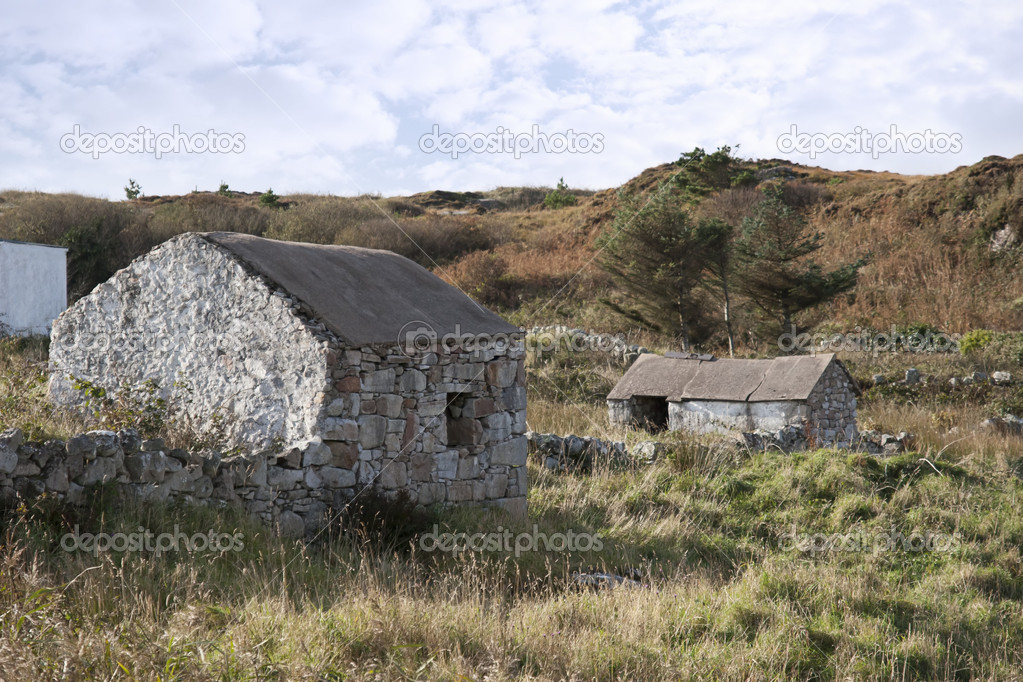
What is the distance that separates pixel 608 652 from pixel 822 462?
7267 millimetres

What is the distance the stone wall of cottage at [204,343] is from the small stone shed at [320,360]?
0.02 metres

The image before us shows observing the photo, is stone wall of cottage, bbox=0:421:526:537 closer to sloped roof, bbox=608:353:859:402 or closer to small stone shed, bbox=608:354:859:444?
small stone shed, bbox=608:354:859:444

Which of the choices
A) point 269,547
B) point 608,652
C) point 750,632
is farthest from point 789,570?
point 269,547

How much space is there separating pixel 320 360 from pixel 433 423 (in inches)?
56.5

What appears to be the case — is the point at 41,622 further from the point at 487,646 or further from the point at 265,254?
the point at 265,254

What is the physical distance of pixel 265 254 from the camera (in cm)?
829

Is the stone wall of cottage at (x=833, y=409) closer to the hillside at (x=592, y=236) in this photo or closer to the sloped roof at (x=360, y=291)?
the hillside at (x=592, y=236)

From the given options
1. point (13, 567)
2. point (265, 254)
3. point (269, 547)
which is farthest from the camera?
point (265, 254)

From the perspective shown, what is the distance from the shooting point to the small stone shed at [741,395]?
48.5 ft

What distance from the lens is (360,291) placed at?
28.5 feet

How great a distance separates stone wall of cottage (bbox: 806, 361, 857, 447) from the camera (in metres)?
14.8

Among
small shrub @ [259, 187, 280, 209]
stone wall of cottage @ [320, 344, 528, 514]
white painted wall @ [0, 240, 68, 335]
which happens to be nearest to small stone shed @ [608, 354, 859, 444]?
stone wall of cottage @ [320, 344, 528, 514]

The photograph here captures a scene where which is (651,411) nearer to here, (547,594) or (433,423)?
(433,423)

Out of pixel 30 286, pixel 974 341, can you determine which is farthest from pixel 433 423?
pixel 974 341
